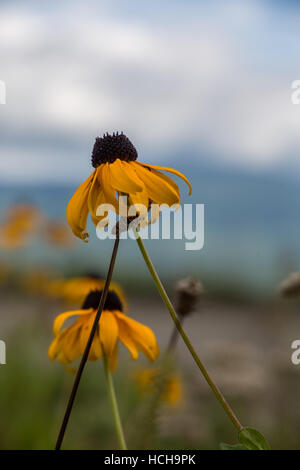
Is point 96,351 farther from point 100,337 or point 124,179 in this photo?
point 124,179

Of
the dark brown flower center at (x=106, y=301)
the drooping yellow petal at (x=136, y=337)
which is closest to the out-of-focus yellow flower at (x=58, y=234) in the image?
the dark brown flower center at (x=106, y=301)

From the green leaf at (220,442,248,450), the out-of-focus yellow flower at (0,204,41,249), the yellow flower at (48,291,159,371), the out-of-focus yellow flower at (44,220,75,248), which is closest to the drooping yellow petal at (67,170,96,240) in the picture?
the yellow flower at (48,291,159,371)

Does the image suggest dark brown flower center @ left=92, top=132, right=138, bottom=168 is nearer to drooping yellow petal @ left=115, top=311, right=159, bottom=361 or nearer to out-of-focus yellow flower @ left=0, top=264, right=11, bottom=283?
drooping yellow petal @ left=115, top=311, right=159, bottom=361

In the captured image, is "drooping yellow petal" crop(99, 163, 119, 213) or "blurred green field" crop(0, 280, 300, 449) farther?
"blurred green field" crop(0, 280, 300, 449)

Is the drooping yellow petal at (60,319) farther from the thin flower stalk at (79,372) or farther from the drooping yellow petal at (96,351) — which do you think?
the thin flower stalk at (79,372)
